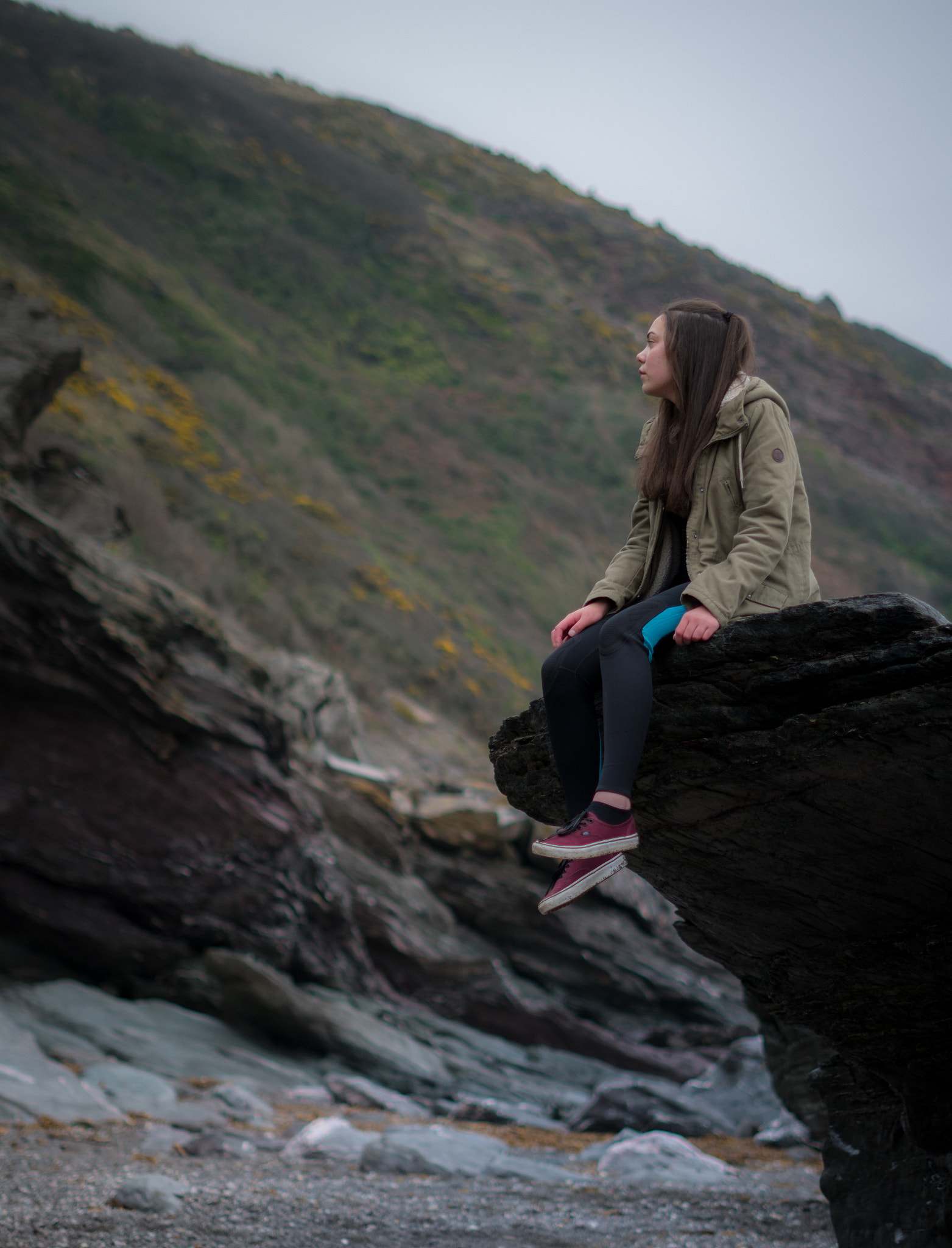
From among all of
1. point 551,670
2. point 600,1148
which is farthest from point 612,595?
point 600,1148

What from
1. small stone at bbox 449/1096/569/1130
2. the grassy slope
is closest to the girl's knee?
small stone at bbox 449/1096/569/1130

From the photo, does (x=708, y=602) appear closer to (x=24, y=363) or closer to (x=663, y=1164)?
(x=663, y=1164)

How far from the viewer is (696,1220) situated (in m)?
4.52

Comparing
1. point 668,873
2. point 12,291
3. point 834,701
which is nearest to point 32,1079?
point 668,873

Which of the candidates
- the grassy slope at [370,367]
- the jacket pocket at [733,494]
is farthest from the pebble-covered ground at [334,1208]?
the grassy slope at [370,367]

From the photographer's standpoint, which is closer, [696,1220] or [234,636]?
[696,1220]

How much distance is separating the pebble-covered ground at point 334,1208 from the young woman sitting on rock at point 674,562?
7.70 ft

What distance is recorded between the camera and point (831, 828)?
2.71 metres

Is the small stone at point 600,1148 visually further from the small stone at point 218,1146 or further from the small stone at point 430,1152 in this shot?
the small stone at point 218,1146

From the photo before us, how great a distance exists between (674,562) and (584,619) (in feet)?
1.27

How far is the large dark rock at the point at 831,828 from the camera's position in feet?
8.18

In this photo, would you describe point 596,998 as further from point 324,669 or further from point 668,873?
point 668,873

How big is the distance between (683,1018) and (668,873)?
1008 cm

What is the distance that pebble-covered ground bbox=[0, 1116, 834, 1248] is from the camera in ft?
11.9
